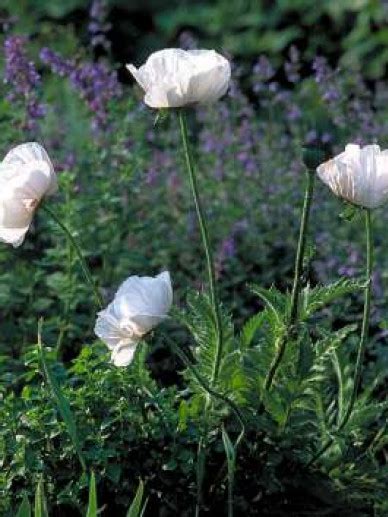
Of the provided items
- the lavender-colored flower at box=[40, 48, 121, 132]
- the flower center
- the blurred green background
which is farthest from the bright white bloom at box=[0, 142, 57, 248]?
the blurred green background

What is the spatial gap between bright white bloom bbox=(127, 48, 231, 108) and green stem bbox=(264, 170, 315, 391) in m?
0.22

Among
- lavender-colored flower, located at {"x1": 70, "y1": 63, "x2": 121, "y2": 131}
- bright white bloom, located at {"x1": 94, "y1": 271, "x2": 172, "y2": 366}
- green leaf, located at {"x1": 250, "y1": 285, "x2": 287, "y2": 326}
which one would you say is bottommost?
green leaf, located at {"x1": 250, "y1": 285, "x2": 287, "y2": 326}

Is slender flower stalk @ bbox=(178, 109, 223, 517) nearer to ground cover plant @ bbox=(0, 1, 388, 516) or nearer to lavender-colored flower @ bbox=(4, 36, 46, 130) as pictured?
ground cover plant @ bbox=(0, 1, 388, 516)

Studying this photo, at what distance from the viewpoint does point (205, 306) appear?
8.59 feet

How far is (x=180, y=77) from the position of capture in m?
2.42

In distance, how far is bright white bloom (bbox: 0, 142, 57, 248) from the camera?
2422 mm

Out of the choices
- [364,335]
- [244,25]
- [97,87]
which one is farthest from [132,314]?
[244,25]

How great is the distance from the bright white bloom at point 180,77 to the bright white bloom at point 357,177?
0.77 ft

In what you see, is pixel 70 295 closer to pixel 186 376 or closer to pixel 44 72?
pixel 186 376

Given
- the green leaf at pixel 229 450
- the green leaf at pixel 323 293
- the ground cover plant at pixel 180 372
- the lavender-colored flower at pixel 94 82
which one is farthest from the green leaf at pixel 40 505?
the lavender-colored flower at pixel 94 82

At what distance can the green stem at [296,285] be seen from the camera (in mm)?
2391

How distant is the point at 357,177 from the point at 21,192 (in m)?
0.54

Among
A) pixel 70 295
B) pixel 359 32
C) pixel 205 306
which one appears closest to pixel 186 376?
pixel 205 306

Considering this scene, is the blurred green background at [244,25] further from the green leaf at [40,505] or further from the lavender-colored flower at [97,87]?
the green leaf at [40,505]
